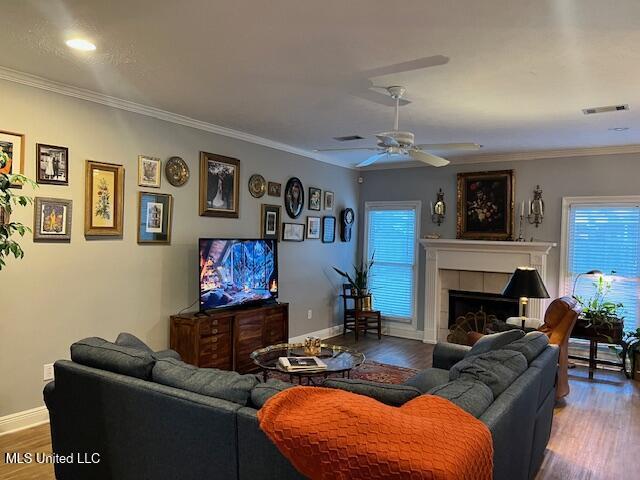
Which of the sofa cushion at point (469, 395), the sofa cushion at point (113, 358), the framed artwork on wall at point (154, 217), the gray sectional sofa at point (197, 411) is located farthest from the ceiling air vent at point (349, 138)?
→ the sofa cushion at point (469, 395)

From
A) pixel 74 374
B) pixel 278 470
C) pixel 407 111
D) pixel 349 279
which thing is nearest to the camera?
pixel 278 470

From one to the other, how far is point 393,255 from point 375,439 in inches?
237

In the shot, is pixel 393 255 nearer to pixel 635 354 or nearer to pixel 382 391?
pixel 635 354

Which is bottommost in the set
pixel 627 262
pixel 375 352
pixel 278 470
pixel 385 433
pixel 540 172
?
pixel 375 352

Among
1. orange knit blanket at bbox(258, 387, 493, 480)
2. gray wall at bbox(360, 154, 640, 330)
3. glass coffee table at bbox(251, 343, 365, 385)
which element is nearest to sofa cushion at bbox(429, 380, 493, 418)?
orange knit blanket at bbox(258, 387, 493, 480)

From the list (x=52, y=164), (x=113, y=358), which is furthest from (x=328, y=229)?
(x=113, y=358)

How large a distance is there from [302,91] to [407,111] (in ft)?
3.53

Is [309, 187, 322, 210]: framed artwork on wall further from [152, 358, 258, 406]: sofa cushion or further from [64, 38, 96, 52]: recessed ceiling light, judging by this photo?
[152, 358, 258, 406]: sofa cushion

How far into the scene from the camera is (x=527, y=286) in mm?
4074

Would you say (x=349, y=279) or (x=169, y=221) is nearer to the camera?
(x=169, y=221)

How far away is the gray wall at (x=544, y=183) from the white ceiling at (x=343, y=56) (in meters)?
Answer: 1.18

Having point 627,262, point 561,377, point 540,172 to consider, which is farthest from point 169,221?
point 627,262

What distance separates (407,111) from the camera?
4.33 metres

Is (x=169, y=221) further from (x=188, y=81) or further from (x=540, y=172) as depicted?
(x=540, y=172)
